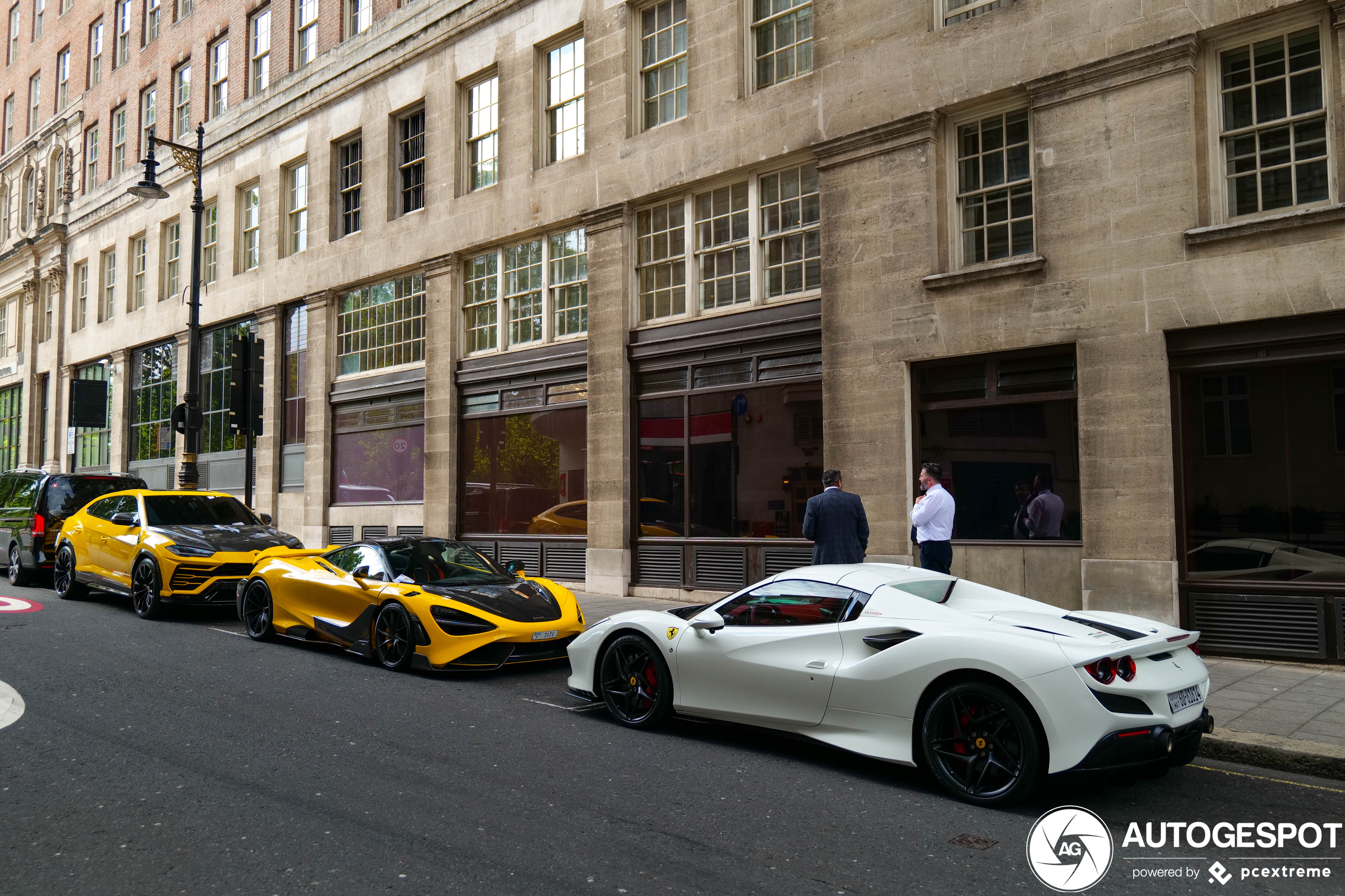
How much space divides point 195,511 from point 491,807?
10.4 m

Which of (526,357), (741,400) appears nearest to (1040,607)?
(741,400)

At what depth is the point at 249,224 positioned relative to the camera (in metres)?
25.2

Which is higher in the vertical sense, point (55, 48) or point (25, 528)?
point (55, 48)

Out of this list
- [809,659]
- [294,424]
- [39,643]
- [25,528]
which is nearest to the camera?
[809,659]

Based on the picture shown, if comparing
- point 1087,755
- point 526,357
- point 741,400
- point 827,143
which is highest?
point 827,143

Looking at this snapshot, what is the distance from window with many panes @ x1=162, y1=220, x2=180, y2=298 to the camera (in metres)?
28.3

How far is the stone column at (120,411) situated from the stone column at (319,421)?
11005 millimetres

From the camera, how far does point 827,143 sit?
43.5 feet

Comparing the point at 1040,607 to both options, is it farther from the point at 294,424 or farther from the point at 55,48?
the point at 55,48

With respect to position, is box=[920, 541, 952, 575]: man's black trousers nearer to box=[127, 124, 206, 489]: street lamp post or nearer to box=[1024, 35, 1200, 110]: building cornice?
box=[1024, 35, 1200, 110]: building cornice

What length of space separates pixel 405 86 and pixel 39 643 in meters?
13.6

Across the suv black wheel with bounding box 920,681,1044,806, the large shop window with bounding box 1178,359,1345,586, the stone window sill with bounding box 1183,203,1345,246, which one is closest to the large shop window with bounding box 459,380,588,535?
the large shop window with bounding box 1178,359,1345,586

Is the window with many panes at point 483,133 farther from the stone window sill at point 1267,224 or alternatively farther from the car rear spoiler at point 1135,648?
the car rear spoiler at point 1135,648

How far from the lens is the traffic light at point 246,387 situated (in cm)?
1836
